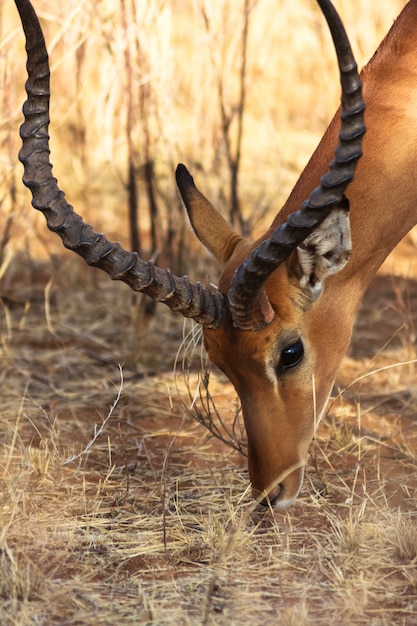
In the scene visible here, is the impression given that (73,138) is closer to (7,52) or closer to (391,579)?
(7,52)

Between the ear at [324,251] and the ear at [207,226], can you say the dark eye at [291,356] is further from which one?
the ear at [207,226]

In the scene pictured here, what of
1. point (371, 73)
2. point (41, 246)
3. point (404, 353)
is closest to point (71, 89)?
point (41, 246)

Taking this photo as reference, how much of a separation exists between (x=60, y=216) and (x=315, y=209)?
1.02m

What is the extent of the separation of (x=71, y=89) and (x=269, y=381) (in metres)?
7.29

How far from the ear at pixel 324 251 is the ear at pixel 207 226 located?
57cm

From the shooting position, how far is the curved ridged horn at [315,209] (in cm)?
346

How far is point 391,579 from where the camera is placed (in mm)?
3791

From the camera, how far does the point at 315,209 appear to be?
3.64 metres

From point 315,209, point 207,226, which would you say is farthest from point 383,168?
point 207,226

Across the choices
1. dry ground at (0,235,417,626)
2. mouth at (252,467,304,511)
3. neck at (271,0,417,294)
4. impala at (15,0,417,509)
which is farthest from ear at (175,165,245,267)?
mouth at (252,467,304,511)

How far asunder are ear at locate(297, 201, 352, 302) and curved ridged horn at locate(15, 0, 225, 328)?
0.42 m

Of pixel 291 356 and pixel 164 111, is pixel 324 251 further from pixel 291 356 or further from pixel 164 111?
pixel 164 111

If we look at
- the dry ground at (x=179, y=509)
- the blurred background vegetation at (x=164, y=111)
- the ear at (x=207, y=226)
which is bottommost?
the dry ground at (x=179, y=509)

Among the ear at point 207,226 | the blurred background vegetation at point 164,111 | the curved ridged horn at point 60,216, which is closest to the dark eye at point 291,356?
the curved ridged horn at point 60,216
